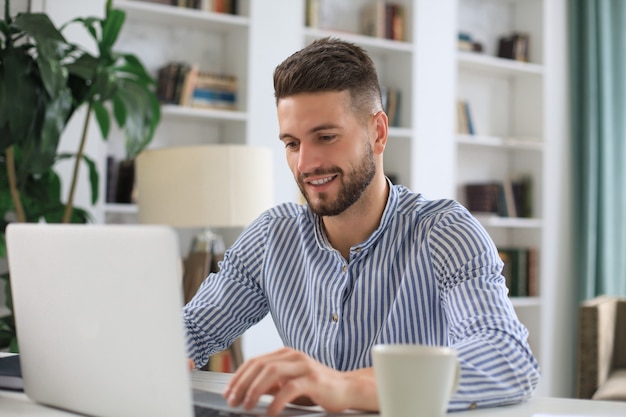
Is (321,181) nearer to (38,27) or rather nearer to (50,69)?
(50,69)

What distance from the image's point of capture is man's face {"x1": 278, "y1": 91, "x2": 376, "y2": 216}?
1529 millimetres

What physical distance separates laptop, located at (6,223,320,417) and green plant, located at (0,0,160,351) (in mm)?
1670

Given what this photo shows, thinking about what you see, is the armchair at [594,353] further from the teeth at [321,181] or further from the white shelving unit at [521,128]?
the teeth at [321,181]

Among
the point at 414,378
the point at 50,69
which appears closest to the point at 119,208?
the point at 50,69

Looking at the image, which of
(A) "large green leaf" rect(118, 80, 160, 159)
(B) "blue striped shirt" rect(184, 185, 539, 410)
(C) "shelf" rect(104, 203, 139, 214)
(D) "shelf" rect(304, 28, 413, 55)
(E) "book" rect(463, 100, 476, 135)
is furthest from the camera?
(E) "book" rect(463, 100, 476, 135)

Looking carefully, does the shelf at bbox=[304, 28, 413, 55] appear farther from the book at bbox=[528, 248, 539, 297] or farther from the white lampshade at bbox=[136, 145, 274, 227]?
the book at bbox=[528, 248, 539, 297]

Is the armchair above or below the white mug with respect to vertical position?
below

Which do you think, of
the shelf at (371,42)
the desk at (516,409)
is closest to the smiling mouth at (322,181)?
the desk at (516,409)

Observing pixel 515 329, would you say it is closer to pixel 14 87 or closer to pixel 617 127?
pixel 14 87

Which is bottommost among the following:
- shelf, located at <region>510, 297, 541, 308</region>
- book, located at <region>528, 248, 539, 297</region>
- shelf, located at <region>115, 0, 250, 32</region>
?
shelf, located at <region>510, 297, 541, 308</region>

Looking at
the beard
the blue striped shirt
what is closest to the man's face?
→ the beard

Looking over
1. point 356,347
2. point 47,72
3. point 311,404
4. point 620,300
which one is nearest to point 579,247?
point 620,300

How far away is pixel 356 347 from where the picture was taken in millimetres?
1604

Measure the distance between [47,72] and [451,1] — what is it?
263 centimetres
